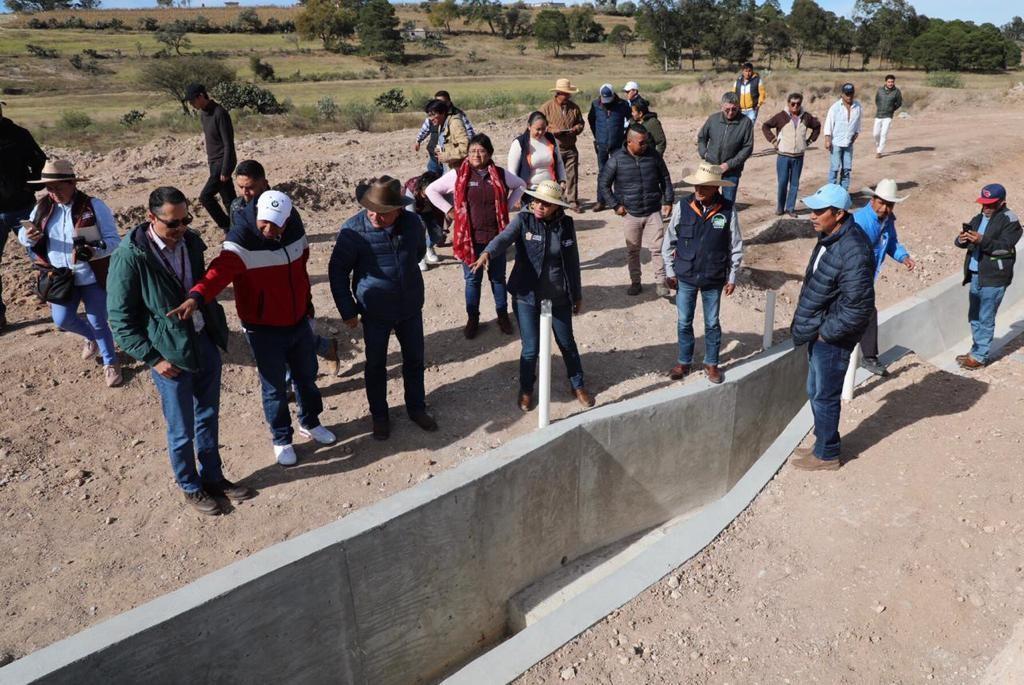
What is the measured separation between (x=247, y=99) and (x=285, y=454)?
25.0 meters

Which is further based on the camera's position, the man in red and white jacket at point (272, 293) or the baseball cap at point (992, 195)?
the baseball cap at point (992, 195)

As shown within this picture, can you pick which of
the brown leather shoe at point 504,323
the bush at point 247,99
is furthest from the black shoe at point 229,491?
the bush at point 247,99

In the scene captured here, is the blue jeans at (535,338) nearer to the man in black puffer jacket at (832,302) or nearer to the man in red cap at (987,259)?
the man in black puffer jacket at (832,302)

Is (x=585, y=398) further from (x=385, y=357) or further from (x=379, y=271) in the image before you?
(x=379, y=271)

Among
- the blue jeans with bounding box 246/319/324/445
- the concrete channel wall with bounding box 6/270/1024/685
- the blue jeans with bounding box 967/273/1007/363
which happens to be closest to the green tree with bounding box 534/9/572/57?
the blue jeans with bounding box 967/273/1007/363

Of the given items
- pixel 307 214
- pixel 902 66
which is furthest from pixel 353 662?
pixel 902 66

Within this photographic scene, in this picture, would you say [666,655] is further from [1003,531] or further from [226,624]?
[1003,531]

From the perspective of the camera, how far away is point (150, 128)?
23094mm

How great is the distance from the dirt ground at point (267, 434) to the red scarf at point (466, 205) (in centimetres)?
110

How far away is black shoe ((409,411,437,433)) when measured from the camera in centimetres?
651

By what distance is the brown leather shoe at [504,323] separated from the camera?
7.93 meters

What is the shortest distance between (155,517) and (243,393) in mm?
1813

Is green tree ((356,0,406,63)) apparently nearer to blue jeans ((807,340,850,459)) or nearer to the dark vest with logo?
the dark vest with logo

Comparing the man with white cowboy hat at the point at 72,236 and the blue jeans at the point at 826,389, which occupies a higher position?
the man with white cowboy hat at the point at 72,236
